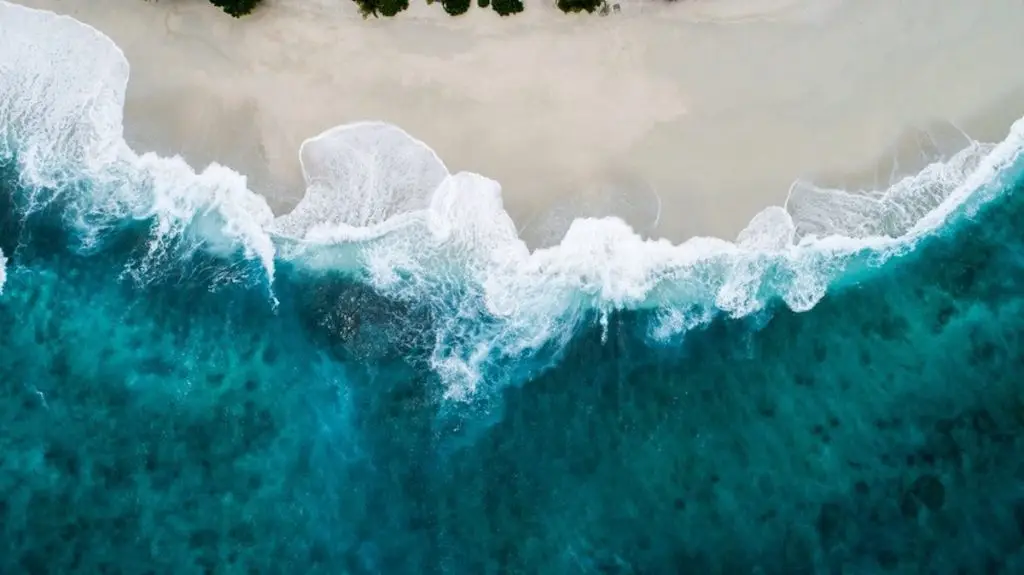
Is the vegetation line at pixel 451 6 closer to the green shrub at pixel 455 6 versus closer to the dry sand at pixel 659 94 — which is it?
the green shrub at pixel 455 6

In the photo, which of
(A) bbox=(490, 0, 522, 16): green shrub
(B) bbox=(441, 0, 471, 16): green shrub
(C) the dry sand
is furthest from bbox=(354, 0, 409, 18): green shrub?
(A) bbox=(490, 0, 522, 16): green shrub

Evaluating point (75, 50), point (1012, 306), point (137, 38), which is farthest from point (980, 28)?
point (75, 50)

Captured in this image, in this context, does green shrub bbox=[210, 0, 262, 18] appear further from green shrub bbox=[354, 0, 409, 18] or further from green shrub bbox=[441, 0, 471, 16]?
green shrub bbox=[441, 0, 471, 16]

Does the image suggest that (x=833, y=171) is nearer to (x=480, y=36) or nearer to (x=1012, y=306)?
(x=1012, y=306)

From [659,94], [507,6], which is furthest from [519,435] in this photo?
[507,6]

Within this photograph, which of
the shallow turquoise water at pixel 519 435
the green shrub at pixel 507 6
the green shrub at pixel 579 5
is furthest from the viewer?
the green shrub at pixel 507 6

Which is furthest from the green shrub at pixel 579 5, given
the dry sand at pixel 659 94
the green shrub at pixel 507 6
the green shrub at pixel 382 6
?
the green shrub at pixel 382 6
